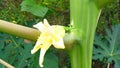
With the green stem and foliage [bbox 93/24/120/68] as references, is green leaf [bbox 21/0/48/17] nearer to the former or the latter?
foliage [bbox 93/24/120/68]

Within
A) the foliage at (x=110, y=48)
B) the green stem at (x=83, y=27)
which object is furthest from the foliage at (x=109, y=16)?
the green stem at (x=83, y=27)

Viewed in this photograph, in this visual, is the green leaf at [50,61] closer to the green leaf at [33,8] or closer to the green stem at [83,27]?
the green leaf at [33,8]

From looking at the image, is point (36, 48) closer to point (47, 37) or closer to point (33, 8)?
point (47, 37)

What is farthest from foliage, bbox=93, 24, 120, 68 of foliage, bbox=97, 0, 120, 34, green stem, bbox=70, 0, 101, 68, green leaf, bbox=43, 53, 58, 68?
green stem, bbox=70, 0, 101, 68

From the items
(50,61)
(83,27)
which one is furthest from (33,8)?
(83,27)

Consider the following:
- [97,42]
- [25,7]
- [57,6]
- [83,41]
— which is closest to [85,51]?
[83,41]

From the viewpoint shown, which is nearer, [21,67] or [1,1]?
[21,67]

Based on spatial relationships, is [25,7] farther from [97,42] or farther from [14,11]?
[14,11]

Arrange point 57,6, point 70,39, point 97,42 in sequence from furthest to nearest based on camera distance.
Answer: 1. point 57,6
2. point 97,42
3. point 70,39
